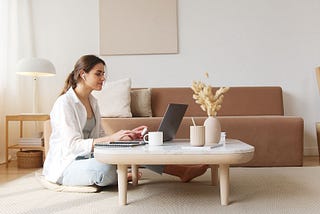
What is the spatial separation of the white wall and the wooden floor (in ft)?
1.42

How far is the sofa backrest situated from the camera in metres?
4.21

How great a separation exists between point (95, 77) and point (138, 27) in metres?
2.19

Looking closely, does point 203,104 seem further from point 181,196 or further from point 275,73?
point 275,73

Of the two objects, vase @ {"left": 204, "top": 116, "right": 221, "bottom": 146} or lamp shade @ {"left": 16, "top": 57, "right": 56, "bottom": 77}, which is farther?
lamp shade @ {"left": 16, "top": 57, "right": 56, "bottom": 77}

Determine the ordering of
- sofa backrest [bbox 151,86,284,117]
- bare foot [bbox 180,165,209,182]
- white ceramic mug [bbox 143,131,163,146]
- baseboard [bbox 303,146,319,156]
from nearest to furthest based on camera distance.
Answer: white ceramic mug [bbox 143,131,163,146], bare foot [bbox 180,165,209,182], sofa backrest [bbox 151,86,284,117], baseboard [bbox 303,146,319,156]

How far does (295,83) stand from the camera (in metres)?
4.39

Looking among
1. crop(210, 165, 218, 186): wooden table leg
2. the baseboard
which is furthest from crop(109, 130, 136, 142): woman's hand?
the baseboard

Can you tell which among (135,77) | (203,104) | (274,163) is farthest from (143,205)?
(135,77)

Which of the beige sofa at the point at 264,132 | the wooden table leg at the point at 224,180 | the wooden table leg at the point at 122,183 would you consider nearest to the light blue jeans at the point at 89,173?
the wooden table leg at the point at 122,183

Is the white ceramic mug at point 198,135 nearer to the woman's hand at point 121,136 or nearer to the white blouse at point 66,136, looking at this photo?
the woman's hand at point 121,136

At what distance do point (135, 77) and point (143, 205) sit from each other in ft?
8.58

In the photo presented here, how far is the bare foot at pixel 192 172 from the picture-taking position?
2.62m

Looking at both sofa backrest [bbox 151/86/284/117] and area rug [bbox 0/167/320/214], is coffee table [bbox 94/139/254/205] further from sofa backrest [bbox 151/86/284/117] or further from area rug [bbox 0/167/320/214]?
sofa backrest [bbox 151/86/284/117]

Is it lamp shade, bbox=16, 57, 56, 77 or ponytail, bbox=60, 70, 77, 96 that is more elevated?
lamp shade, bbox=16, 57, 56, 77
